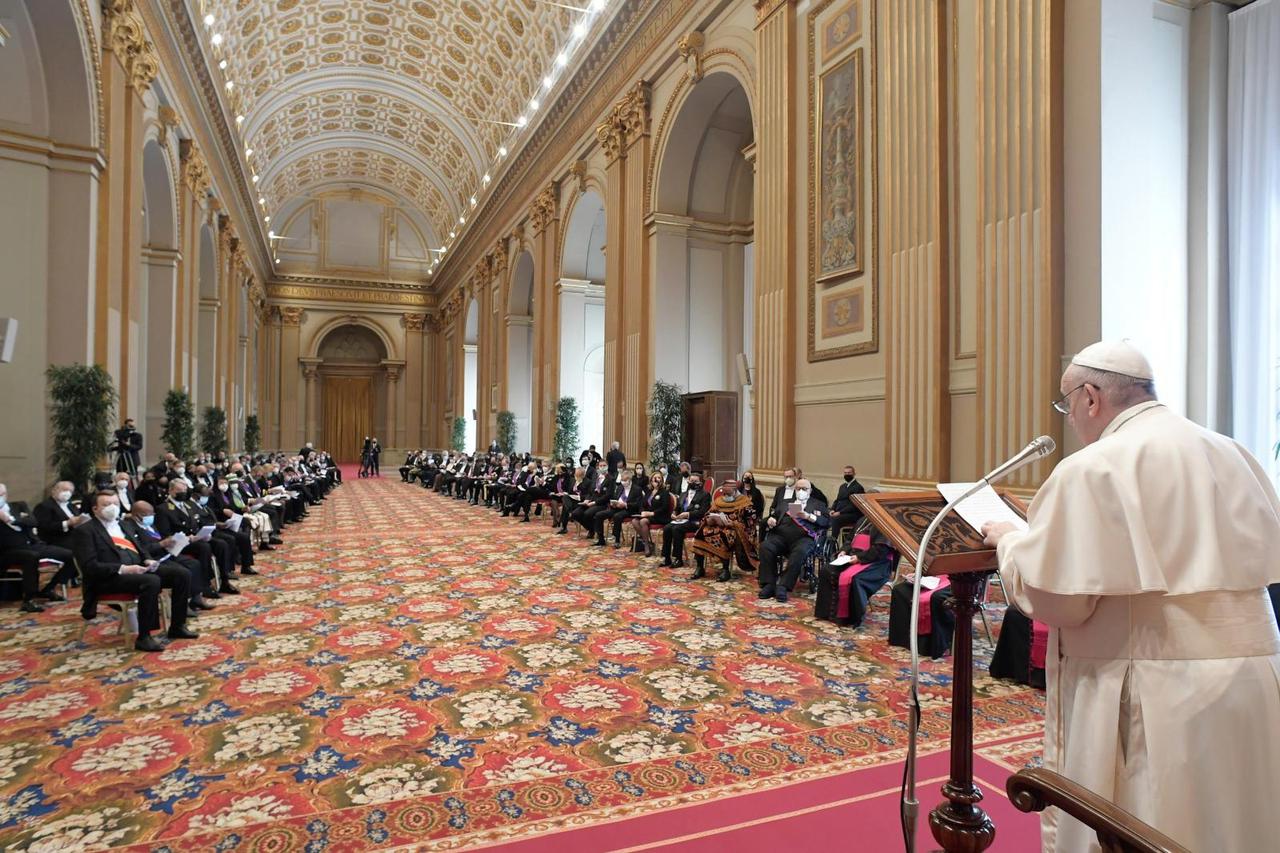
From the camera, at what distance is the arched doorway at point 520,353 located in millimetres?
23047

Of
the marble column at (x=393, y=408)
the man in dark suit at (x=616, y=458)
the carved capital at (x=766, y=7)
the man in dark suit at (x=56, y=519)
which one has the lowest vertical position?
the man in dark suit at (x=56, y=519)

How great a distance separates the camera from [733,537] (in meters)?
7.68

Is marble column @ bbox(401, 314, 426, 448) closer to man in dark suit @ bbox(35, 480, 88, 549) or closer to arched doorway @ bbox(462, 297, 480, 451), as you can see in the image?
arched doorway @ bbox(462, 297, 480, 451)

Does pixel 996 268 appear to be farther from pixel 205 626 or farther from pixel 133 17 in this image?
pixel 133 17

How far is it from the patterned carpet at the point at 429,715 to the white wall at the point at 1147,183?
3.12 meters

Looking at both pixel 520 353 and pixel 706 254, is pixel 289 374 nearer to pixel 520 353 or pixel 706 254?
pixel 520 353

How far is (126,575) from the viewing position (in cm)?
502

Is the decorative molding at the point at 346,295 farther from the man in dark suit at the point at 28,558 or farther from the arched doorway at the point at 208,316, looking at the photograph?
the man in dark suit at the point at 28,558

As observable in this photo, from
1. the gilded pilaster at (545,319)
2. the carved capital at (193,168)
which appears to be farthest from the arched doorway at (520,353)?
the carved capital at (193,168)

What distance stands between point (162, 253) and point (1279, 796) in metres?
17.3

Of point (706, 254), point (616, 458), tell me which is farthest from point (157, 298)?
point (706, 254)

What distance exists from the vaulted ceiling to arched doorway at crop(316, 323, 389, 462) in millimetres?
7243

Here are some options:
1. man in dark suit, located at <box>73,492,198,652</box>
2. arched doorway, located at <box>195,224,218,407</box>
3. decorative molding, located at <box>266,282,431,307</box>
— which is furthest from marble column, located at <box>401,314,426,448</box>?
man in dark suit, located at <box>73,492,198,652</box>

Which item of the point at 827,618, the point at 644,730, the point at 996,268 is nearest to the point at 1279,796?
the point at 644,730
